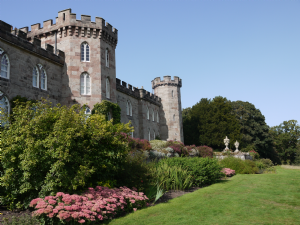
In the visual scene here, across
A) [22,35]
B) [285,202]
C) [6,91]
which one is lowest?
[285,202]

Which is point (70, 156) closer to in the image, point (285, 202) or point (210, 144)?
point (285, 202)

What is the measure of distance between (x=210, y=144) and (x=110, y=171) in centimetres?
3590

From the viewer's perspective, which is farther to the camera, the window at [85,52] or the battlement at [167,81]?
the battlement at [167,81]

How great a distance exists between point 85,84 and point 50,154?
13.8 m

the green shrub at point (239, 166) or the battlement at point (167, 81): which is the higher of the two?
the battlement at point (167, 81)

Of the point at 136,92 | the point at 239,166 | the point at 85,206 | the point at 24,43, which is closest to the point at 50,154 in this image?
the point at 85,206

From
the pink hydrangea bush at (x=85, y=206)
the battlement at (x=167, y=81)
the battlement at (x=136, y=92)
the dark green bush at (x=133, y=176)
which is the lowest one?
the pink hydrangea bush at (x=85, y=206)

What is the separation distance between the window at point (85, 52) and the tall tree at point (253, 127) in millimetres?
34285

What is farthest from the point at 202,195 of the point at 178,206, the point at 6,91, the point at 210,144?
the point at 210,144

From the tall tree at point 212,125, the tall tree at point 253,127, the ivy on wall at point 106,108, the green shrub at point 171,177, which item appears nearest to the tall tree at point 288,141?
the tall tree at point 253,127

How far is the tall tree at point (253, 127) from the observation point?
4828 cm

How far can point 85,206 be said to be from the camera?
6.92 metres

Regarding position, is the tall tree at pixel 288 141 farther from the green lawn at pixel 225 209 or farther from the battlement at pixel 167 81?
the green lawn at pixel 225 209

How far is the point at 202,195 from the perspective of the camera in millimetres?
10891
